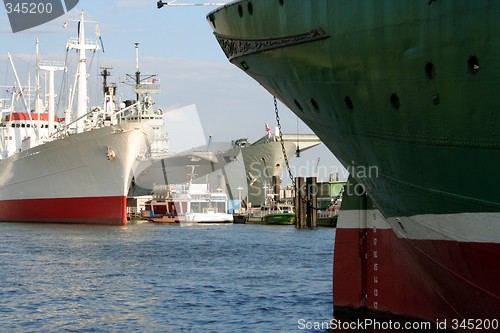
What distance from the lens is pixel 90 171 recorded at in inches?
1657

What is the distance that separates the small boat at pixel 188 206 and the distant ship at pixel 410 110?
4536 centimetres

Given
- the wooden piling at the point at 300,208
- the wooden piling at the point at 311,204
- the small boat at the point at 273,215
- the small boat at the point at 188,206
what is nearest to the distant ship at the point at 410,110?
the wooden piling at the point at 300,208

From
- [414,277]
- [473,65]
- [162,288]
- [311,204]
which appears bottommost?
[162,288]

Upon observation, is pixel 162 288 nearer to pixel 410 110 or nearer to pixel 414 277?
pixel 414 277

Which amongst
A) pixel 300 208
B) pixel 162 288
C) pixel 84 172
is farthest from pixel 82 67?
pixel 162 288

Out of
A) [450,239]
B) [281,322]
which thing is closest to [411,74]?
[450,239]

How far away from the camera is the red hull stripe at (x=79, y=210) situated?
41812mm

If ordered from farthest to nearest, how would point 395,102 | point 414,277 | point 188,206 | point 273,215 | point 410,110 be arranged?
point 188,206, point 273,215, point 414,277, point 395,102, point 410,110

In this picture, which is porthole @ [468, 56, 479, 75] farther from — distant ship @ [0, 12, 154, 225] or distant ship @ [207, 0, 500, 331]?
distant ship @ [0, 12, 154, 225]

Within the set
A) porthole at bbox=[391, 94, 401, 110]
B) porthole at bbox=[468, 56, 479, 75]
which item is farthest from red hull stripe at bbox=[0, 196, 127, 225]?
porthole at bbox=[468, 56, 479, 75]

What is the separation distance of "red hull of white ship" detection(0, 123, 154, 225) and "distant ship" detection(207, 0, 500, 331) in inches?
1332

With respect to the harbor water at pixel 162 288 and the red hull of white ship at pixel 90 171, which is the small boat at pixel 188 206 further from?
the harbor water at pixel 162 288

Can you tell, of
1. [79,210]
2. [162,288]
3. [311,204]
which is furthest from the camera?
[311,204]

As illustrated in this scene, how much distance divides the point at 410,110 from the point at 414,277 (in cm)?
346
